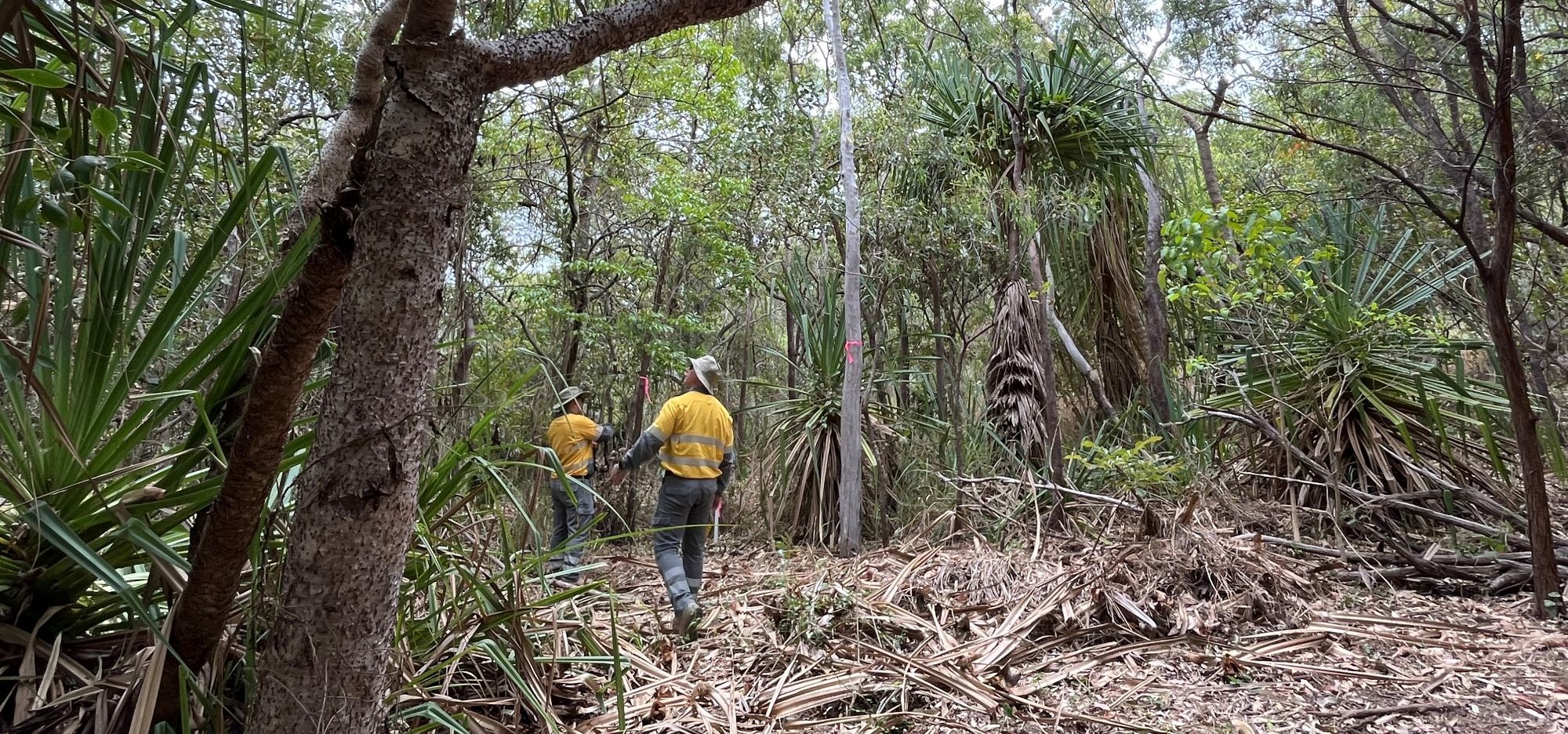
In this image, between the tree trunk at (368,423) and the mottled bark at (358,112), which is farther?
the mottled bark at (358,112)

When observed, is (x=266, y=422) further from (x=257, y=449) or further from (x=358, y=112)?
(x=358, y=112)

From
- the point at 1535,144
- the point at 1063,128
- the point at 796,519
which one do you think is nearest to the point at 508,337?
the point at 796,519

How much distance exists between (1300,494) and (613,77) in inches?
234

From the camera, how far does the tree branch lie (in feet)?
4.67

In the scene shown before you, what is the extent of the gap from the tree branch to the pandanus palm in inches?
187

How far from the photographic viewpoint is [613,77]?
703 cm

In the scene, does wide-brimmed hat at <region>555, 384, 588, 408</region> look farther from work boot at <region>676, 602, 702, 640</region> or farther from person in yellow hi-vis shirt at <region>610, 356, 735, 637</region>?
work boot at <region>676, 602, 702, 640</region>

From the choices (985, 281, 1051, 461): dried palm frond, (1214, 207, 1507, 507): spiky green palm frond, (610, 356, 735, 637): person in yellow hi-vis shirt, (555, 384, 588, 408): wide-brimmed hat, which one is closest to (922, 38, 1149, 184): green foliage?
(985, 281, 1051, 461): dried palm frond

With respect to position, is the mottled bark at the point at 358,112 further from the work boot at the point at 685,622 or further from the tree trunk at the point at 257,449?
the work boot at the point at 685,622

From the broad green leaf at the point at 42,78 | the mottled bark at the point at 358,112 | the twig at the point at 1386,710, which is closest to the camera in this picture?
the broad green leaf at the point at 42,78

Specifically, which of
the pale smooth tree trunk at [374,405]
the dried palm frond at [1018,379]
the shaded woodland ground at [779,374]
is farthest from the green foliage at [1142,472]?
the pale smooth tree trunk at [374,405]

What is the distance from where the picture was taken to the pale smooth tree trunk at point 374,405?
4.22ft

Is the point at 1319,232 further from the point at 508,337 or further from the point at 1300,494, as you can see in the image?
the point at 508,337

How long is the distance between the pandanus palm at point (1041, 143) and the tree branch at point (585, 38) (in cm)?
474
